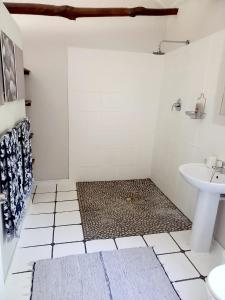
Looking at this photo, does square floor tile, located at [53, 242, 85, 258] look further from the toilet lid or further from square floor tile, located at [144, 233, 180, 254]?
the toilet lid

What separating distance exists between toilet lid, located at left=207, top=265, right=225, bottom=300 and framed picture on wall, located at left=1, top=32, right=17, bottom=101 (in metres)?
1.67

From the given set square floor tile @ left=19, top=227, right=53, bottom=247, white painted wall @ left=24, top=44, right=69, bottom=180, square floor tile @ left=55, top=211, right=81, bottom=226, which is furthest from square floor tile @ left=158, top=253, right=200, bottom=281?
white painted wall @ left=24, top=44, right=69, bottom=180

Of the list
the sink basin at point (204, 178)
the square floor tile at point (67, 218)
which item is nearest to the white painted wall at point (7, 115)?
the square floor tile at point (67, 218)

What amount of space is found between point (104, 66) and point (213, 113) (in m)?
1.67

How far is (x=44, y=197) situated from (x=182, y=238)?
1.80 m

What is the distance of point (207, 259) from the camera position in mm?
1954

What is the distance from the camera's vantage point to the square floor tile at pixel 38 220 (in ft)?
7.65

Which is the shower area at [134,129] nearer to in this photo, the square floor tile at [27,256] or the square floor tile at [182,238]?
the square floor tile at [182,238]

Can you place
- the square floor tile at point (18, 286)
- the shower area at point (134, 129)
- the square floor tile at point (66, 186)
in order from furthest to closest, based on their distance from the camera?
1. the square floor tile at point (66, 186)
2. the shower area at point (134, 129)
3. the square floor tile at point (18, 286)

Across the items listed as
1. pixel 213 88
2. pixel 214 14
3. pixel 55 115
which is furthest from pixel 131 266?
pixel 214 14

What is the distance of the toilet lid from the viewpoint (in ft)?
3.37

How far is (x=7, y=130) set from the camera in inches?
64.0

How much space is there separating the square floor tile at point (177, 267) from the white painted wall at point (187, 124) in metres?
0.45

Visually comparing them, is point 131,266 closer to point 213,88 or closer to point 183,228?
point 183,228
